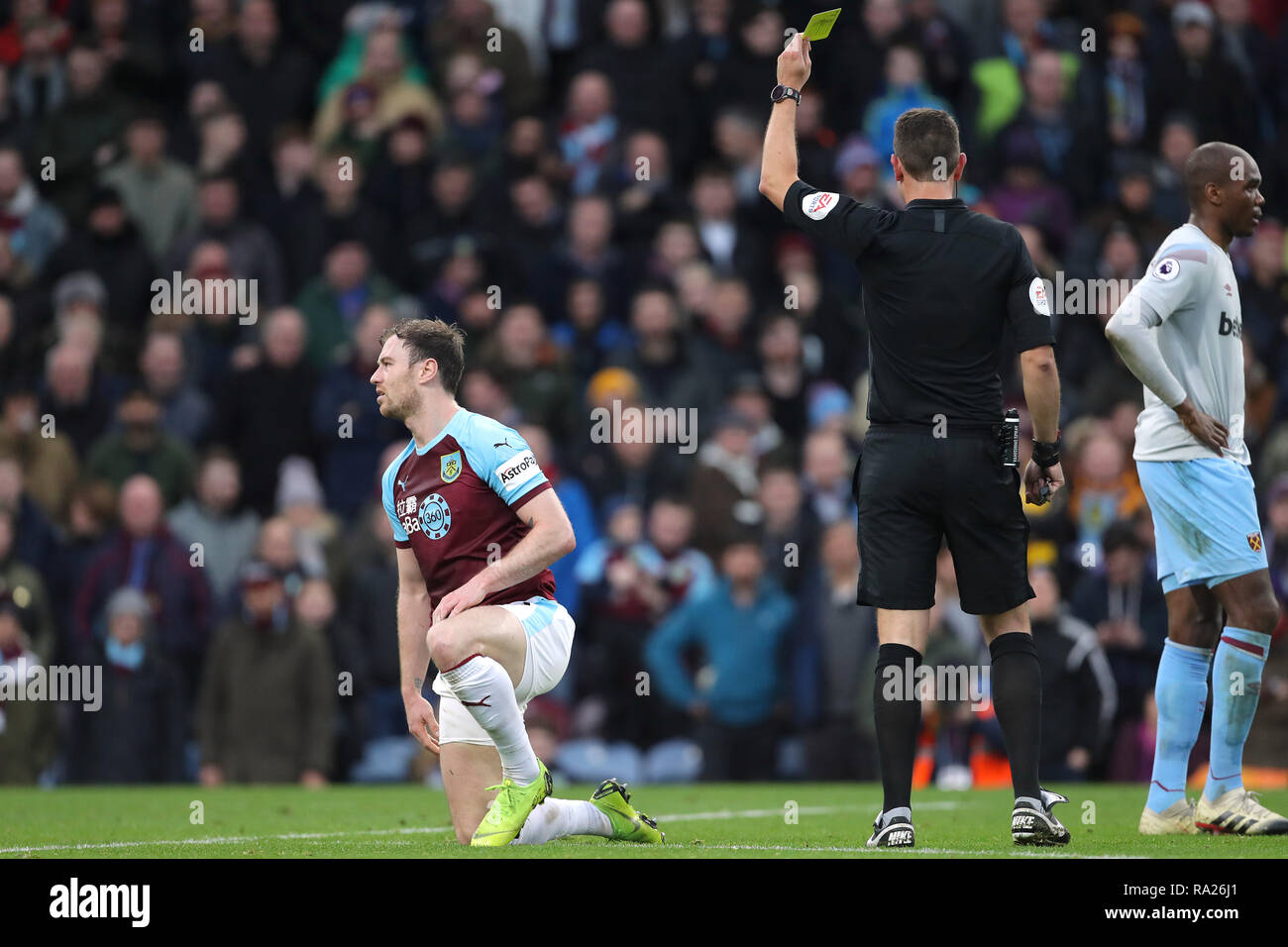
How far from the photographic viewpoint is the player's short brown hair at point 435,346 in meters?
7.45

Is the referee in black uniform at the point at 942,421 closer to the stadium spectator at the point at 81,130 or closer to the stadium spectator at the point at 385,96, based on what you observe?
the stadium spectator at the point at 385,96

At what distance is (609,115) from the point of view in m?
16.2

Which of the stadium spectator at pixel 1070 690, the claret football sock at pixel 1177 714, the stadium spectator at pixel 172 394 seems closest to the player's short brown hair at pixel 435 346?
the claret football sock at pixel 1177 714

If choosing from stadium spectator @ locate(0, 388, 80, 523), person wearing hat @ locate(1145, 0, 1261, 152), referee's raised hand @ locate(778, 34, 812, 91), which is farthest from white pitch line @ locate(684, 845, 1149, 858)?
person wearing hat @ locate(1145, 0, 1261, 152)

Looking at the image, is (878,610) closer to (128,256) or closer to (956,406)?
(956,406)

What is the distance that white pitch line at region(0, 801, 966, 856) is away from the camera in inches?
289

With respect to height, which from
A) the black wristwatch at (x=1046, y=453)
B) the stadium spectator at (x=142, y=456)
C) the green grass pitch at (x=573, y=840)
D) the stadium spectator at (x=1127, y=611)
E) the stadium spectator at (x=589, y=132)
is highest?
the stadium spectator at (x=589, y=132)

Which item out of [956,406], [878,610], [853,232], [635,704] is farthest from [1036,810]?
[635,704]

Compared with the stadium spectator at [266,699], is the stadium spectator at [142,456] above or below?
above

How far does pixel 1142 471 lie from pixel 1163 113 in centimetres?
890

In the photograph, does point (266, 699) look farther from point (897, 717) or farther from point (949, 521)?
point (949, 521)

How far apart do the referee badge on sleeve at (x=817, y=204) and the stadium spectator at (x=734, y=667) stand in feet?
19.6

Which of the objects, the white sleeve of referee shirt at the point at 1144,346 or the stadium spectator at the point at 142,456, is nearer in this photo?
the white sleeve of referee shirt at the point at 1144,346

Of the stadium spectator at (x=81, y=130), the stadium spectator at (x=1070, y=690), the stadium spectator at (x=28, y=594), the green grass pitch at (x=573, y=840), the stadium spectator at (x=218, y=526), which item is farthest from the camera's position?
the stadium spectator at (x=81, y=130)
